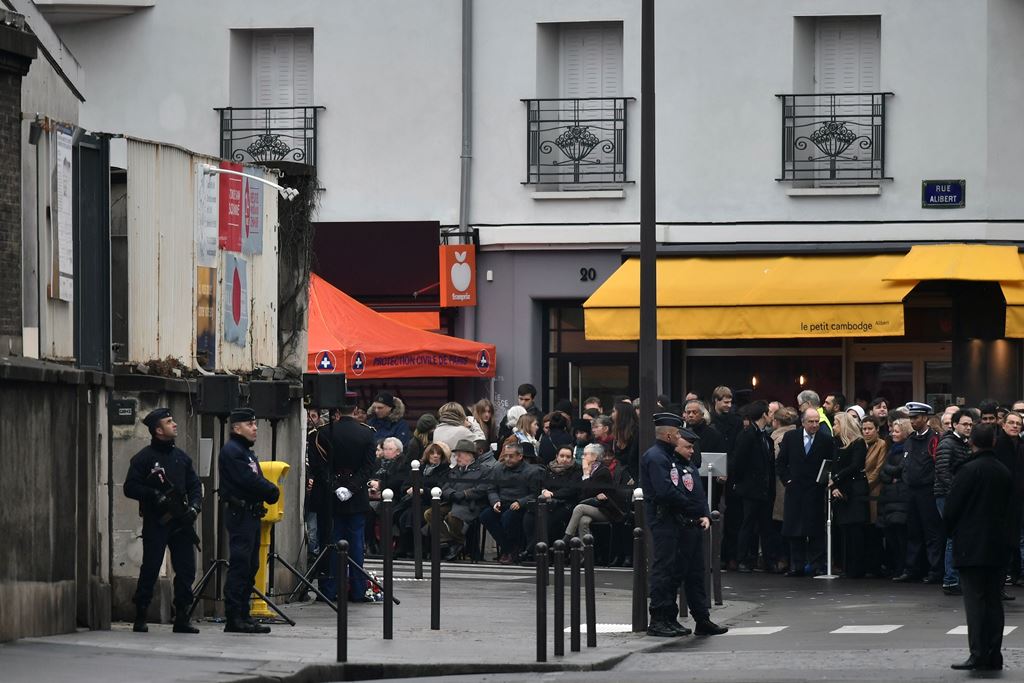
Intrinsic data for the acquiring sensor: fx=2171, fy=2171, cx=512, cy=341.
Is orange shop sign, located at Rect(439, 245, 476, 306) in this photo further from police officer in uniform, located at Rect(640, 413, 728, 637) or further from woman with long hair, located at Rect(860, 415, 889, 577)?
police officer in uniform, located at Rect(640, 413, 728, 637)

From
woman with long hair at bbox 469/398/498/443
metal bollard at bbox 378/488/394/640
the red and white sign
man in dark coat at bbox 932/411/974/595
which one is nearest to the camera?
metal bollard at bbox 378/488/394/640

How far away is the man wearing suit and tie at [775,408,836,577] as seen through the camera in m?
22.4

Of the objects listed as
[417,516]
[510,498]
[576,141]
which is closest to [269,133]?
[576,141]

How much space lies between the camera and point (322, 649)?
15.6 metres

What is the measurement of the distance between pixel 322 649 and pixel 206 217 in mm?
4627

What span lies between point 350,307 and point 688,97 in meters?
5.51

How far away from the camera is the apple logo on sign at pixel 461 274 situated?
29906mm

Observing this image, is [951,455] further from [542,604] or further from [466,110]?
[466,110]

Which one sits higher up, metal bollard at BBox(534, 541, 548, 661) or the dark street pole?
the dark street pole

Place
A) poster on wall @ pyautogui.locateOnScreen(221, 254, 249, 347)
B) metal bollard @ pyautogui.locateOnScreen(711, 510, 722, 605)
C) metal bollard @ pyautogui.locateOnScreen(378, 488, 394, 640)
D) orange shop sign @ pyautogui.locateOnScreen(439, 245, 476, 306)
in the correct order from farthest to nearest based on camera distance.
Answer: orange shop sign @ pyautogui.locateOnScreen(439, 245, 476, 306)
poster on wall @ pyautogui.locateOnScreen(221, 254, 249, 347)
metal bollard @ pyautogui.locateOnScreen(711, 510, 722, 605)
metal bollard @ pyautogui.locateOnScreen(378, 488, 394, 640)

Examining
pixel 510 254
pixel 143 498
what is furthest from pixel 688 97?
pixel 143 498

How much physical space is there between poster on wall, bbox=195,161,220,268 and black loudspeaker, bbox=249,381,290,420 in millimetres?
1239

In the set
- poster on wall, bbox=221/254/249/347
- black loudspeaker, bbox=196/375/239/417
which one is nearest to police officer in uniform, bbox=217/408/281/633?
black loudspeaker, bbox=196/375/239/417

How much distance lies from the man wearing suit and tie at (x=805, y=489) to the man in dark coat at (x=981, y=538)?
7519 mm
